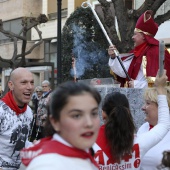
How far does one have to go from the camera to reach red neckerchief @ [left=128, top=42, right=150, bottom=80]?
18.5 feet

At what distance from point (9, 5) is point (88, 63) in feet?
55.2

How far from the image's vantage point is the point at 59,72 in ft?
29.5

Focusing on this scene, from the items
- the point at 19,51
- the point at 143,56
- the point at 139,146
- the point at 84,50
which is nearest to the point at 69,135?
the point at 139,146

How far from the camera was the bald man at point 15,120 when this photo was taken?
166 inches

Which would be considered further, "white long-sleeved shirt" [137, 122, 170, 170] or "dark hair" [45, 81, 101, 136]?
"white long-sleeved shirt" [137, 122, 170, 170]

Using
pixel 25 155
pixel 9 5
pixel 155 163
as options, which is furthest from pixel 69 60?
Answer: pixel 9 5

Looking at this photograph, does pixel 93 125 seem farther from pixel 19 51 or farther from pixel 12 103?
pixel 19 51

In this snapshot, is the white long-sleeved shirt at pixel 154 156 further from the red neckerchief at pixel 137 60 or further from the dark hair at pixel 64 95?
the red neckerchief at pixel 137 60

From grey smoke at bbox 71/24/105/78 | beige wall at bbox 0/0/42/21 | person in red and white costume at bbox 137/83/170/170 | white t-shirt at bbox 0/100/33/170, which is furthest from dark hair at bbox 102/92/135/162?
beige wall at bbox 0/0/42/21

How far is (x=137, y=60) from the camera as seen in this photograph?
223 inches

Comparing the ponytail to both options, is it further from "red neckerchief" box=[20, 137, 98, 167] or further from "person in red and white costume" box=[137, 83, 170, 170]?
"red neckerchief" box=[20, 137, 98, 167]

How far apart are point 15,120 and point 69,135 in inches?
91.1

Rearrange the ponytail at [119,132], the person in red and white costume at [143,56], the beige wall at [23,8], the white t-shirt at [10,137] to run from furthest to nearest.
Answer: the beige wall at [23,8]
the person in red and white costume at [143,56]
the white t-shirt at [10,137]
the ponytail at [119,132]

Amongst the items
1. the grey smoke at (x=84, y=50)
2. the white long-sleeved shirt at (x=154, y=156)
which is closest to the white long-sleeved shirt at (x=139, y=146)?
the white long-sleeved shirt at (x=154, y=156)
